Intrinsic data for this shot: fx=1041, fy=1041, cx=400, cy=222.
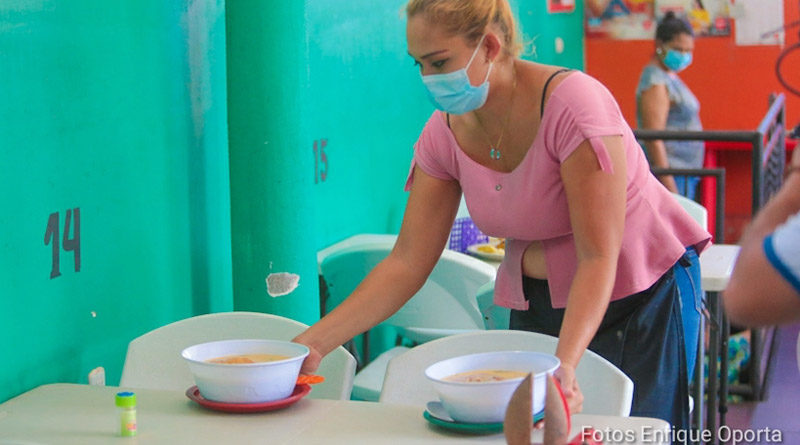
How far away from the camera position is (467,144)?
82.6 inches

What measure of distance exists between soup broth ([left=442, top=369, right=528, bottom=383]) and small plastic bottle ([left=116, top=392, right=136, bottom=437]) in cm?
54

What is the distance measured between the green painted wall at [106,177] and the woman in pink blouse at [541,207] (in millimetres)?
614

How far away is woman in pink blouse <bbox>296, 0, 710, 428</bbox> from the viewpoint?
6.22ft

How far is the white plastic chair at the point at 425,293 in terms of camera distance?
304cm

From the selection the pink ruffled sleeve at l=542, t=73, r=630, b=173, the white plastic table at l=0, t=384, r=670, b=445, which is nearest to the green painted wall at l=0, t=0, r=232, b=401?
the white plastic table at l=0, t=384, r=670, b=445

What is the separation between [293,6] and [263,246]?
0.63m

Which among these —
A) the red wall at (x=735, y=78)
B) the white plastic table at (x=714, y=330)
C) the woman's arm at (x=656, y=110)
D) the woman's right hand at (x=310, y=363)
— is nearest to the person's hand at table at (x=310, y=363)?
the woman's right hand at (x=310, y=363)

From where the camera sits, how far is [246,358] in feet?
6.32

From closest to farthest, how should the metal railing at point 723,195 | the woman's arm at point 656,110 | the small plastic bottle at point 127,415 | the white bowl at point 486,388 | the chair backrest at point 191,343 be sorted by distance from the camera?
the white bowl at point 486,388
the small plastic bottle at point 127,415
the chair backrest at point 191,343
the metal railing at point 723,195
the woman's arm at point 656,110

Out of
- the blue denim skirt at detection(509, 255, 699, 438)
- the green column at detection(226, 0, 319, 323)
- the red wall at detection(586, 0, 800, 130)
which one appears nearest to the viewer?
the blue denim skirt at detection(509, 255, 699, 438)

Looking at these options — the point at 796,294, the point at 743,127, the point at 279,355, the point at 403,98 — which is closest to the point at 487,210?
the point at 279,355

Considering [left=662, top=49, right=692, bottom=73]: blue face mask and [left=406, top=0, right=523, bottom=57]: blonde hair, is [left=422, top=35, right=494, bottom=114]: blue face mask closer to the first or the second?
[left=406, top=0, right=523, bottom=57]: blonde hair

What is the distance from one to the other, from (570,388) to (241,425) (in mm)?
560

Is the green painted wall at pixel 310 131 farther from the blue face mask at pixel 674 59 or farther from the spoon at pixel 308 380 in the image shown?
the blue face mask at pixel 674 59
